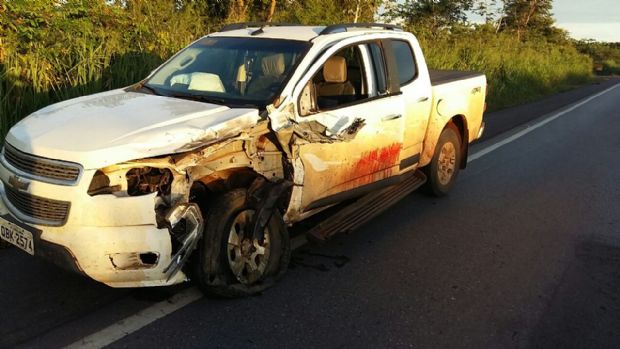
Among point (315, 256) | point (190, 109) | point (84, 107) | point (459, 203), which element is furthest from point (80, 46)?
Result: point (459, 203)

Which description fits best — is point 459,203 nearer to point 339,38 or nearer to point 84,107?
point 339,38

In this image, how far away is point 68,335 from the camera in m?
3.30

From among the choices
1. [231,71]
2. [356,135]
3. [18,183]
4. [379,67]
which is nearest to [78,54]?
[231,71]

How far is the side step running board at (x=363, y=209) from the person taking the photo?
4730 millimetres

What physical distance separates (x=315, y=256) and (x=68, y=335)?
2069 millimetres

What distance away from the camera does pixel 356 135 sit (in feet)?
15.7

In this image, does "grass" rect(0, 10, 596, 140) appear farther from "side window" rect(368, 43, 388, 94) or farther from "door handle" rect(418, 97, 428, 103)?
"door handle" rect(418, 97, 428, 103)

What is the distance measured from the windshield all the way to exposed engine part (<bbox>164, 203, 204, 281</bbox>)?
1.12 meters

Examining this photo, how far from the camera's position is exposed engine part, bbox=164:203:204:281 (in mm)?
3463

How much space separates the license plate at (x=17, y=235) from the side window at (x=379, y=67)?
320cm

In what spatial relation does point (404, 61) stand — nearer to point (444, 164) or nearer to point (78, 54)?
point (444, 164)

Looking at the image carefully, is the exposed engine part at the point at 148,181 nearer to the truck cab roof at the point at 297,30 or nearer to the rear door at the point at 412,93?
the truck cab roof at the point at 297,30

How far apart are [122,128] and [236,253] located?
115 centimetres

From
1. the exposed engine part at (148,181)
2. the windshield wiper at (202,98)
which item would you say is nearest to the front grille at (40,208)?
the exposed engine part at (148,181)
